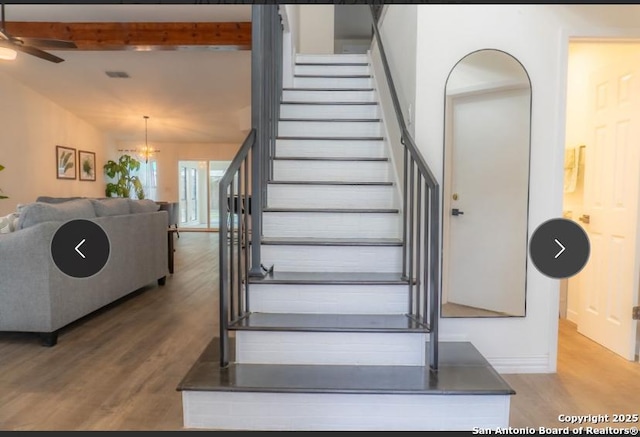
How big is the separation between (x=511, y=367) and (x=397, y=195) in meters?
1.26

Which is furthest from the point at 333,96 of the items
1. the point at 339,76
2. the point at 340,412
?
the point at 340,412

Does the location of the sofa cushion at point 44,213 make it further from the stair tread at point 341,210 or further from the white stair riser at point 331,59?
the white stair riser at point 331,59

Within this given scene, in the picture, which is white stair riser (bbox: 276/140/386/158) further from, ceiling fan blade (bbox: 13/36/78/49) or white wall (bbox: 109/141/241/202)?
white wall (bbox: 109/141/241/202)

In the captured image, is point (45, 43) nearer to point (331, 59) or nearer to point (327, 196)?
point (331, 59)

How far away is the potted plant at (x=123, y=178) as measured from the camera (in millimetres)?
8953

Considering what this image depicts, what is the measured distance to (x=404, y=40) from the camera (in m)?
2.67

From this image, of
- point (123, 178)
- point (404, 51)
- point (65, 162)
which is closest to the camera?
point (404, 51)

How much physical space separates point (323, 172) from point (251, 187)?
2.70 ft

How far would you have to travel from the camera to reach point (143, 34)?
15.0 ft

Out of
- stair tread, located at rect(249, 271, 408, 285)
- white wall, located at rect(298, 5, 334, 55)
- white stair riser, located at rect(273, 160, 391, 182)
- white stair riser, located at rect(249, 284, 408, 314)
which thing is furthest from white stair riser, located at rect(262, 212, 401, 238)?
white wall, located at rect(298, 5, 334, 55)

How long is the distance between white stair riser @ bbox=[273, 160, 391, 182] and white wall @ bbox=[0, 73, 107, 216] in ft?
17.7

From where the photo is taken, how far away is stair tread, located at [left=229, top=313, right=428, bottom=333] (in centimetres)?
182

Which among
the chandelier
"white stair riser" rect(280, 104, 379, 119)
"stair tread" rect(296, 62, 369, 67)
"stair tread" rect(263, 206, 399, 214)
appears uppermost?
"stair tread" rect(296, 62, 369, 67)

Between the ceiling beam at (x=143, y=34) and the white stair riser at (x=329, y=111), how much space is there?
60.5 inches
